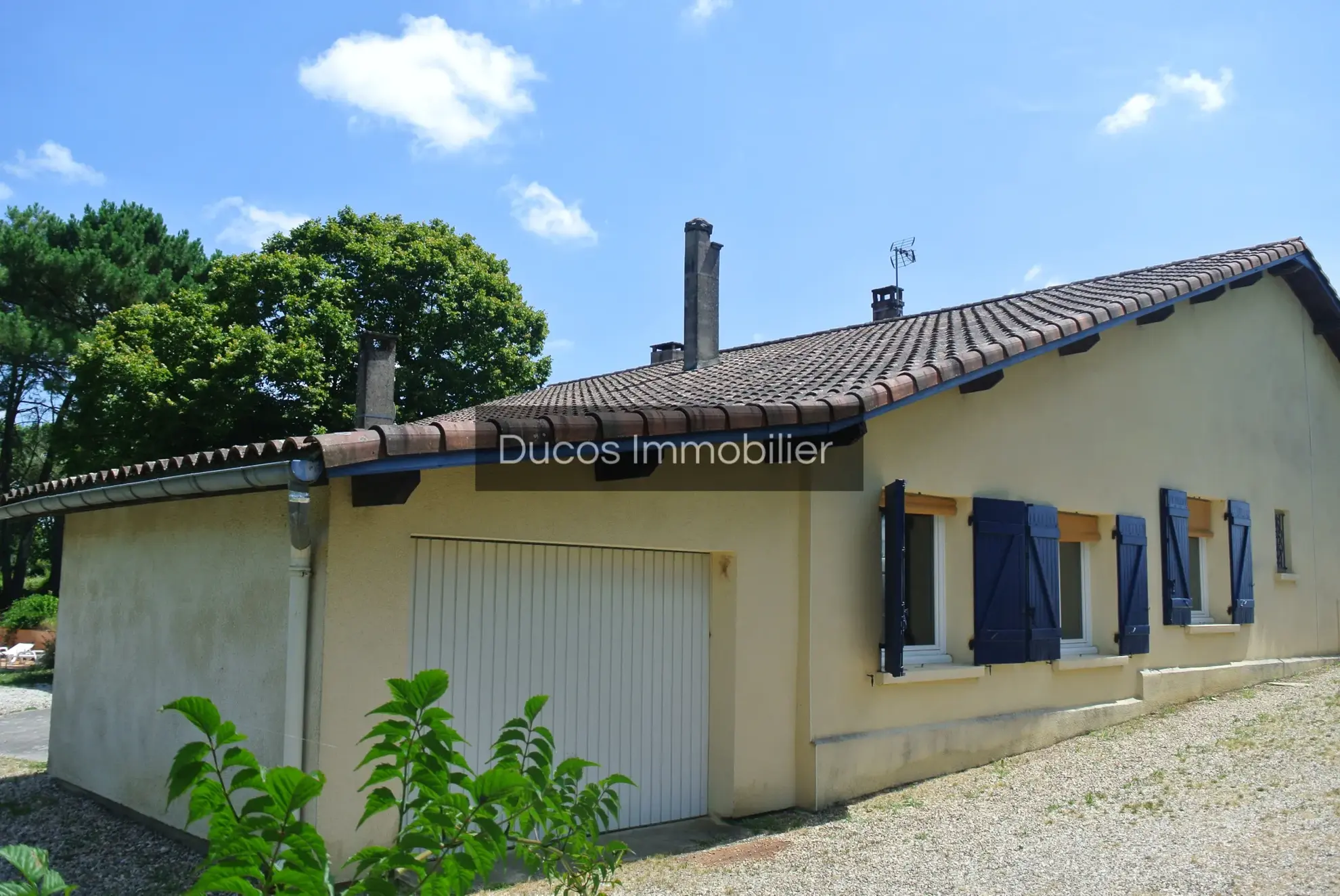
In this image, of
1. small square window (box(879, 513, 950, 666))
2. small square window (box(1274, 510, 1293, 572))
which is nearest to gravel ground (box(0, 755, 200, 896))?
small square window (box(879, 513, 950, 666))

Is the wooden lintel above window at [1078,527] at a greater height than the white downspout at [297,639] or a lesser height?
greater

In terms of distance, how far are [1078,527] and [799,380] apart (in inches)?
150

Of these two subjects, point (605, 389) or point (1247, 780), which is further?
point (605, 389)

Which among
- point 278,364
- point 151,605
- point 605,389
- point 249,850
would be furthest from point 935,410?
point 278,364

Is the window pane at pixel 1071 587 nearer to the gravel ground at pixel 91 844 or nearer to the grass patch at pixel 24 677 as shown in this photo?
the gravel ground at pixel 91 844

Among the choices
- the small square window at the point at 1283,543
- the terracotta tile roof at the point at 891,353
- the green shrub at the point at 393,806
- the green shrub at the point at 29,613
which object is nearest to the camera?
the green shrub at the point at 393,806

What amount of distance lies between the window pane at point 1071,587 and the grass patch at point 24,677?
17.0 meters

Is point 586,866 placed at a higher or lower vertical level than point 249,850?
lower

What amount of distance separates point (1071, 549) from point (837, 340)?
3.43m

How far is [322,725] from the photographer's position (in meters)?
5.28

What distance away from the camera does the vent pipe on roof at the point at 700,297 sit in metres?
11.7

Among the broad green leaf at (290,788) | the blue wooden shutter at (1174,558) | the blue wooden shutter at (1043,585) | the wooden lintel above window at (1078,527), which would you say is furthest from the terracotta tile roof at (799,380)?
the broad green leaf at (290,788)

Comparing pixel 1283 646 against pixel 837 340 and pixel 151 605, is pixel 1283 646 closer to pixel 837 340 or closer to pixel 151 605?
pixel 837 340

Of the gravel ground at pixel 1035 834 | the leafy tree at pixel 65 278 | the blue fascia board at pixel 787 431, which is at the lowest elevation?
the gravel ground at pixel 1035 834
